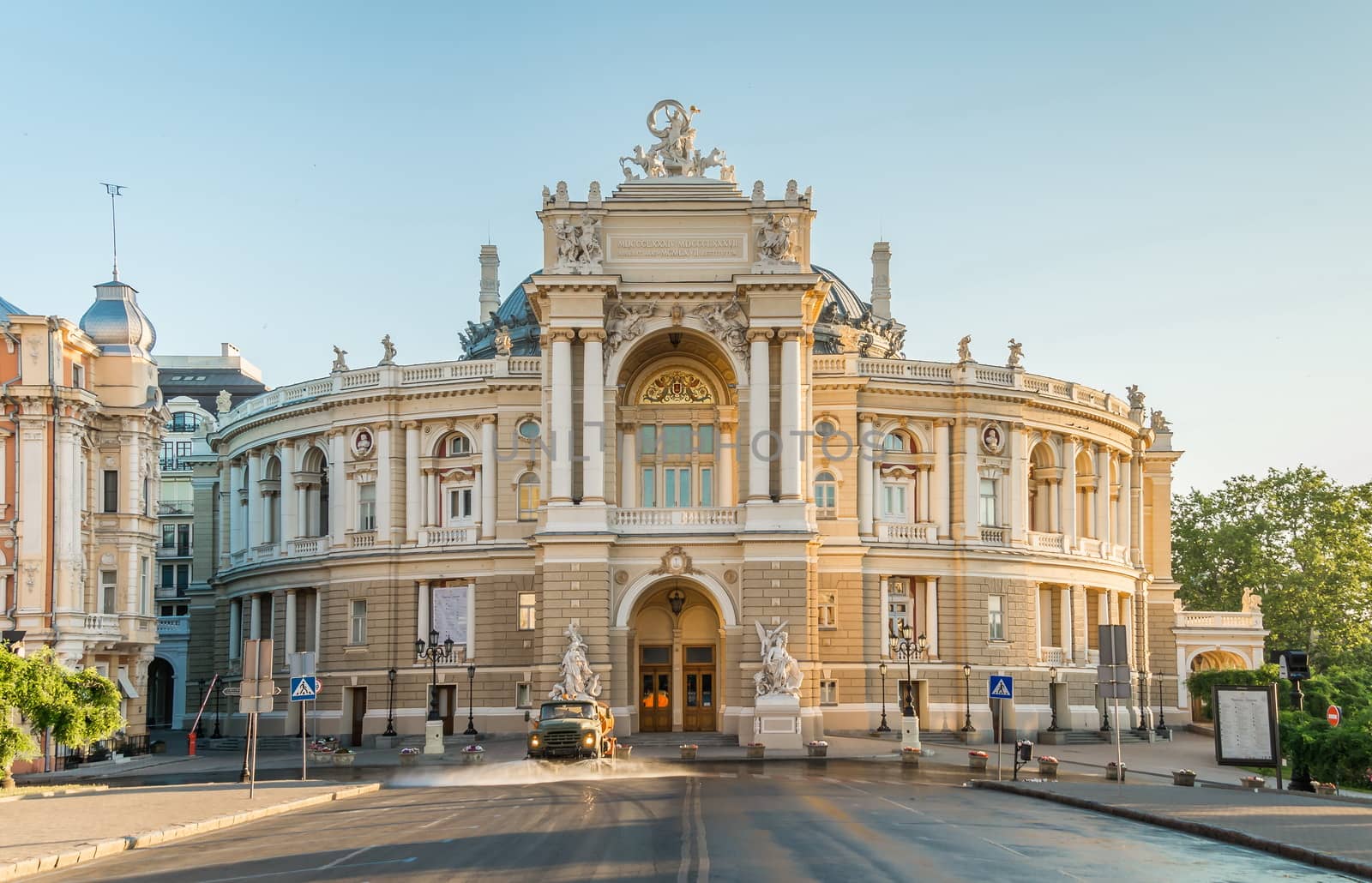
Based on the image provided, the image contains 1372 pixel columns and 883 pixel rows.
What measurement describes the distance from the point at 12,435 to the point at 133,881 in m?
38.3

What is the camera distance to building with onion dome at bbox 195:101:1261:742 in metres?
61.0

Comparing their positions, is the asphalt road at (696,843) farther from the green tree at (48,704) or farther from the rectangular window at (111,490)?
the rectangular window at (111,490)

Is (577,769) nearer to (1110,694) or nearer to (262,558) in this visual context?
(1110,694)

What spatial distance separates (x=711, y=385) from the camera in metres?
68.5

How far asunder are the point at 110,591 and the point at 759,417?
26359mm

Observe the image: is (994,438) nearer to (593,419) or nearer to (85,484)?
(593,419)

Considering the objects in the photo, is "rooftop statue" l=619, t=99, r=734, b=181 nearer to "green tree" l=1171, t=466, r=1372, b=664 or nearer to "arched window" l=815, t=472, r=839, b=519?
"arched window" l=815, t=472, r=839, b=519

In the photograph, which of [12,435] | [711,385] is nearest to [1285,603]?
[711,385]

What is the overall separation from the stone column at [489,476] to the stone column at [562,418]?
11995 mm

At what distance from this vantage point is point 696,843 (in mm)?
25938

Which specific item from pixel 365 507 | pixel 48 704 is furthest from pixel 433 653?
pixel 48 704

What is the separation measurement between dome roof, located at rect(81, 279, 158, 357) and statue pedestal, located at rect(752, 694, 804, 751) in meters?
28.0

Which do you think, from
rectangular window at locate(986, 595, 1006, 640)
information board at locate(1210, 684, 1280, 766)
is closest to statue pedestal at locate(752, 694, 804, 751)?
information board at locate(1210, 684, 1280, 766)

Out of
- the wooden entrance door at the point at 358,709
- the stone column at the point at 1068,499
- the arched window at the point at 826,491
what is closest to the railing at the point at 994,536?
the stone column at the point at 1068,499
